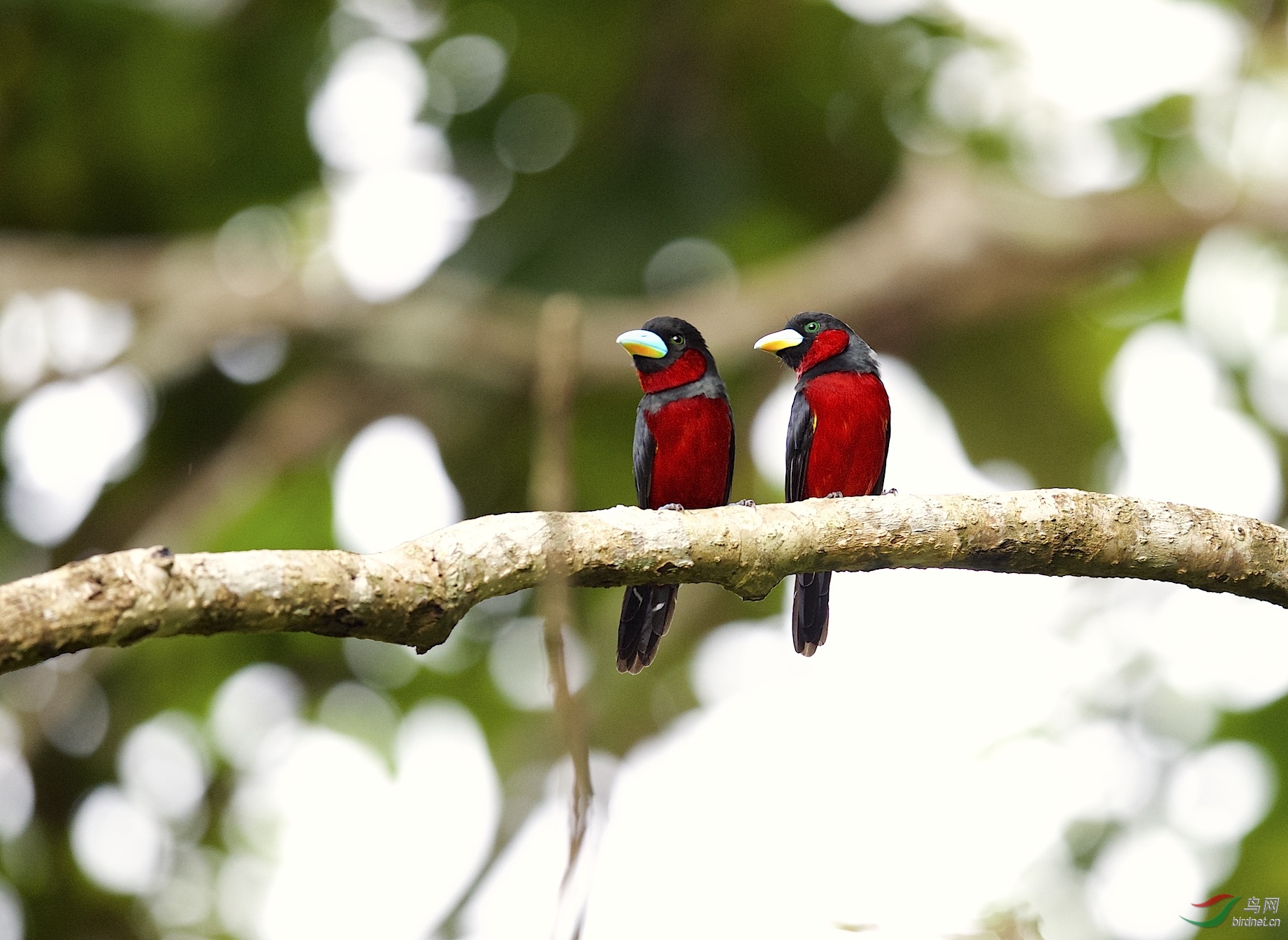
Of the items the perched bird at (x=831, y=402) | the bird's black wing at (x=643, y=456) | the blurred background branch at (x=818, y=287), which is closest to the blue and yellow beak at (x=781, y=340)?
the perched bird at (x=831, y=402)

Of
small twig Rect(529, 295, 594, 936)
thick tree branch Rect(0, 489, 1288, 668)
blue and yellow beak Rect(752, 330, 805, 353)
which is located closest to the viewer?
small twig Rect(529, 295, 594, 936)

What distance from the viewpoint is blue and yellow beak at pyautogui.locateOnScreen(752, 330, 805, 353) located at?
267 centimetres

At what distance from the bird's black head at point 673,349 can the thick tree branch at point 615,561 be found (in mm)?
749

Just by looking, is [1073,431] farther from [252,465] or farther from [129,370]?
[129,370]

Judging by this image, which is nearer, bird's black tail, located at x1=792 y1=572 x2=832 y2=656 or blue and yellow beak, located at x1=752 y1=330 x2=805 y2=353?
bird's black tail, located at x1=792 y1=572 x2=832 y2=656

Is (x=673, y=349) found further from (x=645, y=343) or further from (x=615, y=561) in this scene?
(x=615, y=561)

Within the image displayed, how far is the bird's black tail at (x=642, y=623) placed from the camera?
7.44 ft

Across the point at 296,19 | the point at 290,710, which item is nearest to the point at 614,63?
the point at 296,19

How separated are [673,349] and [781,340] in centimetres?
34

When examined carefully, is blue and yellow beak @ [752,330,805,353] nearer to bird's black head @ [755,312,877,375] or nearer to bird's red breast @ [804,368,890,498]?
bird's black head @ [755,312,877,375]

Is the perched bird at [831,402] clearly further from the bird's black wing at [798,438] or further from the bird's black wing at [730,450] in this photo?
the bird's black wing at [730,450]

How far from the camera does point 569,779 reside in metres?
1.30

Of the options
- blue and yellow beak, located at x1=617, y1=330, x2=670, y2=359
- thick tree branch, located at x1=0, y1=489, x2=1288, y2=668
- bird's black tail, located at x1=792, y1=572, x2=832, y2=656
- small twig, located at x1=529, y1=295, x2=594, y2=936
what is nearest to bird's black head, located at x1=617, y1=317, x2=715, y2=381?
blue and yellow beak, located at x1=617, y1=330, x2=670, y2=359

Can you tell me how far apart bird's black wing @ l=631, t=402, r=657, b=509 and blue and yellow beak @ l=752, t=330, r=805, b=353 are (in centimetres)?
40
